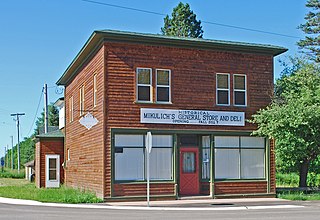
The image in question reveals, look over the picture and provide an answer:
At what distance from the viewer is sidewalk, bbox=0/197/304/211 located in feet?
71.5

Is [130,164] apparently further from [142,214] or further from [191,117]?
[142,214]

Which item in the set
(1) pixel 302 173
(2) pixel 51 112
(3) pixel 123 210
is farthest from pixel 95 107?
(2) pixel 51 112

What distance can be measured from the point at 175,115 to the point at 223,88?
9.86 feet

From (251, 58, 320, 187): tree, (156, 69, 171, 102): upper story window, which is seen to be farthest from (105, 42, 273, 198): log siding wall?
(251, 58, 320, 187): tree

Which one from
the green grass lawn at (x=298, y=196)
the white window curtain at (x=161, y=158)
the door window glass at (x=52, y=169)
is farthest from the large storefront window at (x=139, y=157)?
the door window glass at (x=52, y=169)

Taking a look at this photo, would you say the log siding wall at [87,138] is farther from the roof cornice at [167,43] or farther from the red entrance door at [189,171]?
the red entrance door at [189,171]

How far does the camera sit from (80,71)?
1209 inches

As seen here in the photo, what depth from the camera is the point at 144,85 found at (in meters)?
25.1

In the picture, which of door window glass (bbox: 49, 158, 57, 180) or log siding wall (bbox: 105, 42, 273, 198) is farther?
door window glass (bbox: 49, 158, 57, 180)

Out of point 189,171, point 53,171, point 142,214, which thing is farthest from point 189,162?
point 53,171

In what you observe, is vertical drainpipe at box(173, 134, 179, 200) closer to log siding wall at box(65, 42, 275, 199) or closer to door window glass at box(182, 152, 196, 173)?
log siding wall at box(65, 42, 275, 199)

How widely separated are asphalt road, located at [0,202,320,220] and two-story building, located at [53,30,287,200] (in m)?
4.10

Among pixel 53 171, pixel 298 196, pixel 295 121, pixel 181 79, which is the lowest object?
pixel 298 196

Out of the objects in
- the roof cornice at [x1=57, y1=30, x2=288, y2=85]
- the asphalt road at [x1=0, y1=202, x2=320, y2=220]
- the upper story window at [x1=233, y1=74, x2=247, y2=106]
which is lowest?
the asphalt road at [x1=0, y1=202, x2=320, y2=220]
